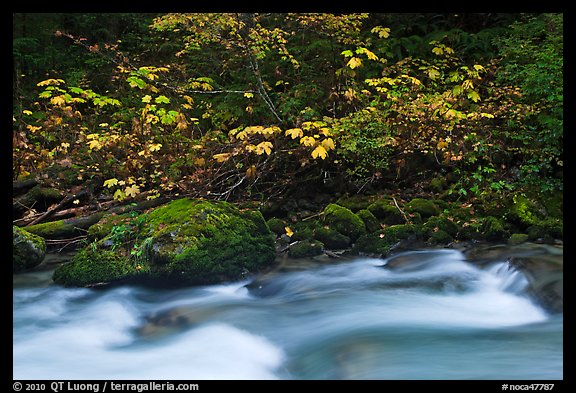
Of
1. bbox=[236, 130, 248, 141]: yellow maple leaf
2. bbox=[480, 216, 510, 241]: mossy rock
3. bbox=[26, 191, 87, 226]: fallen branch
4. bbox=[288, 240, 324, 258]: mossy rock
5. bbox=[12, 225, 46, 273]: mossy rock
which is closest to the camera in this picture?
bbox=[12, 225, 46, 273]: mossy rock

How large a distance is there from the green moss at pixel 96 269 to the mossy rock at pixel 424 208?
3.98 meters

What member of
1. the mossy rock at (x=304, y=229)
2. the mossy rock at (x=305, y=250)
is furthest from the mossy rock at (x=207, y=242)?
the mossy rock at (x=304, y=229)

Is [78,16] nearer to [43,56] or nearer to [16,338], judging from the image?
[43,56]

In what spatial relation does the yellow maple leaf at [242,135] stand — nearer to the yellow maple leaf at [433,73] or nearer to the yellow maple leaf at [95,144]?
the yellow maple leaf at [95,144]

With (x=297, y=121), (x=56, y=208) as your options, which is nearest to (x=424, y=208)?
(x=297, y=121)

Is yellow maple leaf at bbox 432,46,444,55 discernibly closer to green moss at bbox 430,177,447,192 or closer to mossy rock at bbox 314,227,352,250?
green moss at bbox 430,177,447,192

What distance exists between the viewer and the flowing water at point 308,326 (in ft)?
13.3

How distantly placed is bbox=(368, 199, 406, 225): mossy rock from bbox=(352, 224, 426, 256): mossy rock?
286 mm

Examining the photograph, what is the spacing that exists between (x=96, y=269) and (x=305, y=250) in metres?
2.65

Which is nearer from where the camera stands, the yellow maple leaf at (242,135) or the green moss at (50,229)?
the yellow maple leaf at (242,135)

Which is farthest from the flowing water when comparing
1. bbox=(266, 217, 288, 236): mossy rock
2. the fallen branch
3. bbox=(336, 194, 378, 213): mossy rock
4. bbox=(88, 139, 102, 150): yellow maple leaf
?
bbox=(88, 139, 102, 150): yellow maple leaf

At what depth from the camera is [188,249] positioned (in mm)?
5777

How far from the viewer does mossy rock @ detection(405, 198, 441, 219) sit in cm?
742
